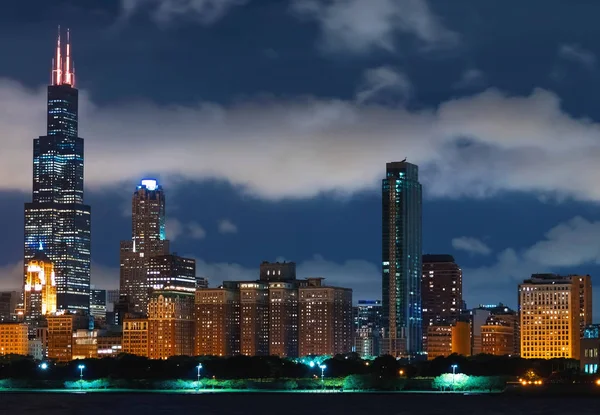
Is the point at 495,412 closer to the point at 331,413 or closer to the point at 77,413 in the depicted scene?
the point at 331,413

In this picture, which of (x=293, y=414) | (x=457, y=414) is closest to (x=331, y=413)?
(x=293, y=414)

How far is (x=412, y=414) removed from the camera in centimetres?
19462

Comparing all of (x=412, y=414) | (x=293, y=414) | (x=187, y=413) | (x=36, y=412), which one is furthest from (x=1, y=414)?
(x=412, y=414)

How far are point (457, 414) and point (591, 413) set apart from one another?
699 inches

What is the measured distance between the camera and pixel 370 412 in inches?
7840

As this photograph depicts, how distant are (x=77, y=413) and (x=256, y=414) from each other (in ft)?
81.9

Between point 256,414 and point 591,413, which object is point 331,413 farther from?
point 591,413

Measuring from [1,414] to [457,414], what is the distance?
202 feet

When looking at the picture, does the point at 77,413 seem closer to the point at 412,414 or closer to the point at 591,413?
the point at 412,414

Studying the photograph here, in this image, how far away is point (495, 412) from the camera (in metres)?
197

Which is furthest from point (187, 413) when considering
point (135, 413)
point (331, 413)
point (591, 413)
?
point (591, 413)

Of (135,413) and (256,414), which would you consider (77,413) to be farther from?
(256,414)

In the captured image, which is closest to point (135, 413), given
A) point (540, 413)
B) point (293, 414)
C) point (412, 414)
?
point (293, 414)

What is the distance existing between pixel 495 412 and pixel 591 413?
13972 mm
